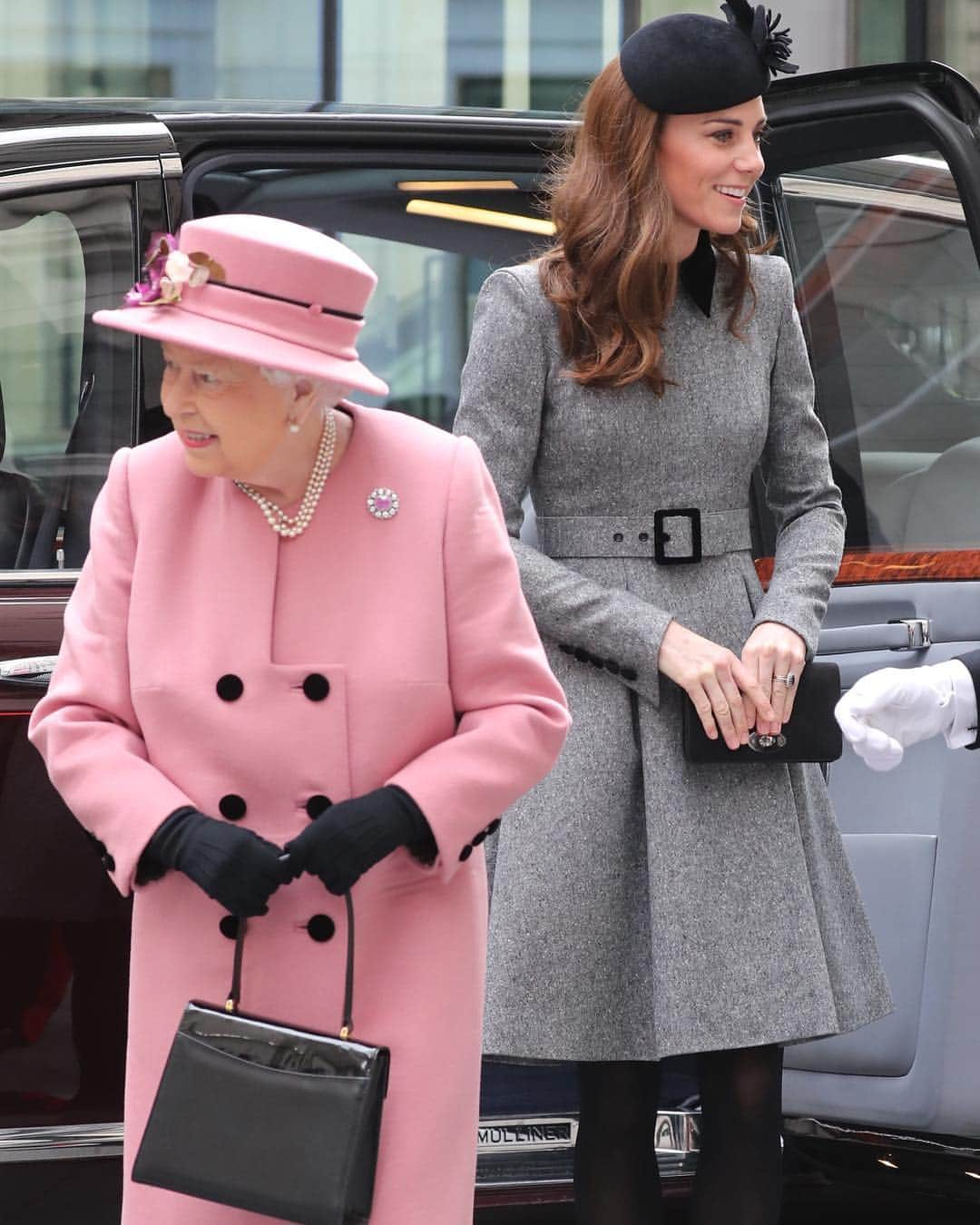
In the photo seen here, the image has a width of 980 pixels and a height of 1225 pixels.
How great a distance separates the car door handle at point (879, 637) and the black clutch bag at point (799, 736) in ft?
1.48

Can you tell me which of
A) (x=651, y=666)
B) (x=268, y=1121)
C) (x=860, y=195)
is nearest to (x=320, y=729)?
(x=268, y=1121)

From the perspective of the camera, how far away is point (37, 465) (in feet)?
9.42

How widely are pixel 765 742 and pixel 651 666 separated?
17cm

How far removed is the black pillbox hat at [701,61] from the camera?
7.60 ft

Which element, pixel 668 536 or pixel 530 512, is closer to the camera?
pixel 668 536

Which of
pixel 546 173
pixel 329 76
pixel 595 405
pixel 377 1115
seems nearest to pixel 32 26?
pixel 329 76

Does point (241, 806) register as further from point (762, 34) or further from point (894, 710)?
point (762, 34)

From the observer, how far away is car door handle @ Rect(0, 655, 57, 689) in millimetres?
2695

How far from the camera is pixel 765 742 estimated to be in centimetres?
233

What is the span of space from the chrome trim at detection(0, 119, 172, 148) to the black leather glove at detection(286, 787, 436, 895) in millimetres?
1459

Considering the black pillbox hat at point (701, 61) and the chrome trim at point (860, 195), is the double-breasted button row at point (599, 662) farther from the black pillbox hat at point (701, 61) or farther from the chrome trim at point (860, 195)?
the chrome trim at point (860, 195)

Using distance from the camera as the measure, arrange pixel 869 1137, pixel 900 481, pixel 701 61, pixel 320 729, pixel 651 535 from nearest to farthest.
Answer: pixel 320 729 → pixel 701 61 → pixel 651 535 → pixel 869 1137 → pixel 900 481

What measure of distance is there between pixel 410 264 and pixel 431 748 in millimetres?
2180

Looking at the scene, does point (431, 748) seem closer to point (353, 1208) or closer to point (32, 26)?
point (353, 1208)
